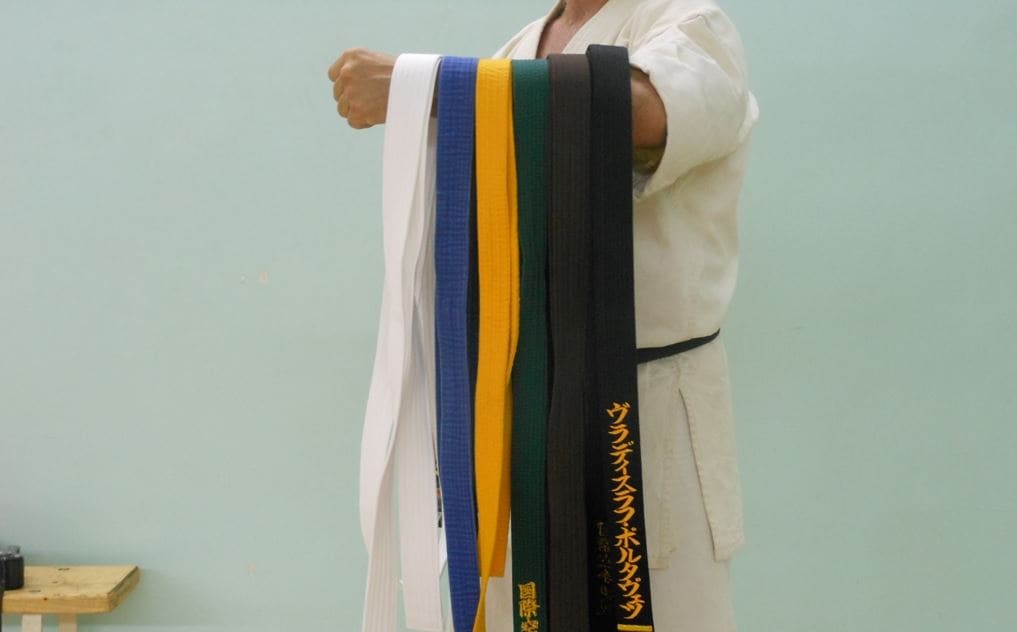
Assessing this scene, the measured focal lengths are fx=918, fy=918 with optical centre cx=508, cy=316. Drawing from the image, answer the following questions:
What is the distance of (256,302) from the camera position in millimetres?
1643

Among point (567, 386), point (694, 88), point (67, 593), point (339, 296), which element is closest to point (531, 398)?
point (567, 386)

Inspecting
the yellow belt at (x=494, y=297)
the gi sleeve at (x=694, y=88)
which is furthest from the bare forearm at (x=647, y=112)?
the yellow belt at (x=494, y=297)

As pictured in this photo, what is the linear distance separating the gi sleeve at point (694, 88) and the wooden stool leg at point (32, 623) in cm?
132

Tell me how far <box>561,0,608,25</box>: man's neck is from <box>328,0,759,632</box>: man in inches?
2.7

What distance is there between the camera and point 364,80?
2.65 ft

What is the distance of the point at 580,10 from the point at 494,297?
0.42 m

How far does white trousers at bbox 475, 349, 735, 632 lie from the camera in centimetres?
90

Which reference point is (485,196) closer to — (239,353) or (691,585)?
(691,585)

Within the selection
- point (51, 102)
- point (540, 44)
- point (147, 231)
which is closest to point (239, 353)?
point (147, 231)

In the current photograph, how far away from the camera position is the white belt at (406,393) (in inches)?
31.6

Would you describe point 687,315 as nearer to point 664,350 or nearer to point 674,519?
point 664,350

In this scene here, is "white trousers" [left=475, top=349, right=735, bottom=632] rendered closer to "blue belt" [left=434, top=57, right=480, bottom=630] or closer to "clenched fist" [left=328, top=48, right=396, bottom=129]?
"blue belt" [left=434, top=57, right=480, bottom=630]

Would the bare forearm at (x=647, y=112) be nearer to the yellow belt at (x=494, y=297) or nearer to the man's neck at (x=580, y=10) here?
the yellow belt at (x=494, y=297)

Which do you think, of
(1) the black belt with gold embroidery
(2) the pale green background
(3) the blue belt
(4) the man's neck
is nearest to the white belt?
(3) the blue belt
